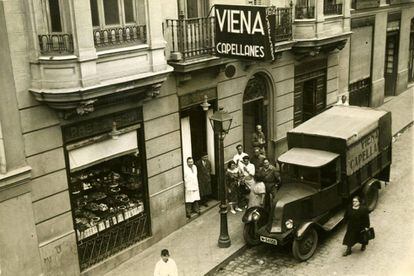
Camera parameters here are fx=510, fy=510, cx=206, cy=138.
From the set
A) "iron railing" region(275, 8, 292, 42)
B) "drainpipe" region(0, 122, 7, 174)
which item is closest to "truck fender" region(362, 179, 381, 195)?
"iron railing" region(275, 8, 292, 42)

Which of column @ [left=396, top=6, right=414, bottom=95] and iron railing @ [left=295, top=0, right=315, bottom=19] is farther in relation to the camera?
column @ [left=396, top=6, right=414, bottom=95]

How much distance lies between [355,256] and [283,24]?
8295mm

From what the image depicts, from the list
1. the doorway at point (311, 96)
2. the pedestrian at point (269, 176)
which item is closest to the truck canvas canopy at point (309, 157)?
the pedestrian at point (269, 176)

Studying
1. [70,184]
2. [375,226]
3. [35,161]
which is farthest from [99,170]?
[375,226]

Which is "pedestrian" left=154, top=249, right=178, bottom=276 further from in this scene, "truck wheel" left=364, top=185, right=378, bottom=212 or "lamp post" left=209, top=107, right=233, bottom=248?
"truck wheel" left=364, top=185, right=378, bottom=212

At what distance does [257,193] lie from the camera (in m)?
14.0

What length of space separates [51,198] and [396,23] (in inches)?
842

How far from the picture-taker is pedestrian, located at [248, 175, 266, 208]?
45.7 ft

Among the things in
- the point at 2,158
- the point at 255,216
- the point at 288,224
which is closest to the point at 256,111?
the point at 255,216

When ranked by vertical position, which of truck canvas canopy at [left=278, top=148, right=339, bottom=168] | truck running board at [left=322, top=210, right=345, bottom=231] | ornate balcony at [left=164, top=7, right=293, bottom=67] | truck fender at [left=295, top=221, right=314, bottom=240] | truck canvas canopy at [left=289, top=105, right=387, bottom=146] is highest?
ornate balcony at [left=164, top=7, right=293, bottom=67]

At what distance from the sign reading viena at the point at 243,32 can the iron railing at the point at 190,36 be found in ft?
2.27

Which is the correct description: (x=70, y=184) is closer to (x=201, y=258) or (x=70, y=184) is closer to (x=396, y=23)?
(x=201, y=258)

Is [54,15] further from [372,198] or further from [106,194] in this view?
[372,198]

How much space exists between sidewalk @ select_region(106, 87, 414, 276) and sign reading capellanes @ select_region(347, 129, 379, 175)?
3.48m
